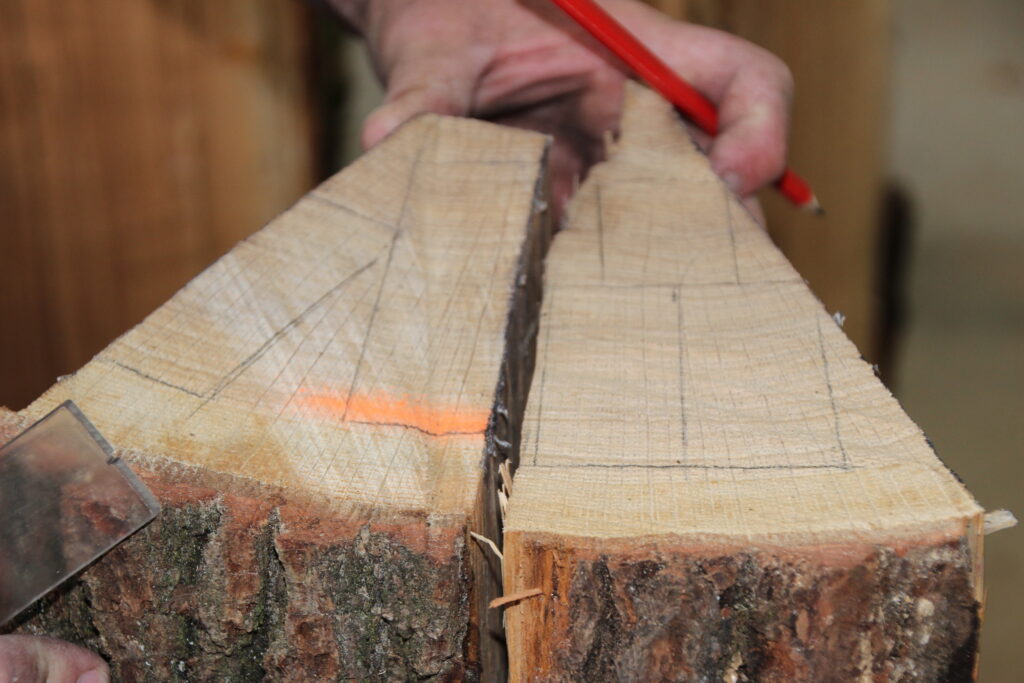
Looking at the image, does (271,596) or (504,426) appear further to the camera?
(504,426)

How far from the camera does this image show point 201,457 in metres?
0.71

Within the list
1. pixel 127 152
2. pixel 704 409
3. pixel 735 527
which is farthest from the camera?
pixel 127 152

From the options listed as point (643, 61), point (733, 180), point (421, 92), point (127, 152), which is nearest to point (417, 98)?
point (421, 92)

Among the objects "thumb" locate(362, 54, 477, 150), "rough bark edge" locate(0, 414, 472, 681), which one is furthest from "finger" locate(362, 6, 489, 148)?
"rough bark edge" locate(0, 414, 472, 681)

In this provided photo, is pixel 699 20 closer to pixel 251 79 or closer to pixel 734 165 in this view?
pixel 734 165

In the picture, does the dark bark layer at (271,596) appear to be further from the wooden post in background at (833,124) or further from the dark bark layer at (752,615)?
the wooden post in background at (833,124)

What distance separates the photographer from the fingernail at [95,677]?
2.32 ft

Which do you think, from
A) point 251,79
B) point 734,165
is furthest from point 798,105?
point 251,79

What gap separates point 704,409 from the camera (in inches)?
29.3

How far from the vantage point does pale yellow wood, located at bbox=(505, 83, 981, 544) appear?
640mm

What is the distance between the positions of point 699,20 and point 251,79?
32.8 inches

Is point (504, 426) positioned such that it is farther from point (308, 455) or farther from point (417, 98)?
point (417, 98)

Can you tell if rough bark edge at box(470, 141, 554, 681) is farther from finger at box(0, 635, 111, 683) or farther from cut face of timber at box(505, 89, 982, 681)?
finger at box(0, 635, 111, 683)

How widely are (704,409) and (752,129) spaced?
23.3 inches
